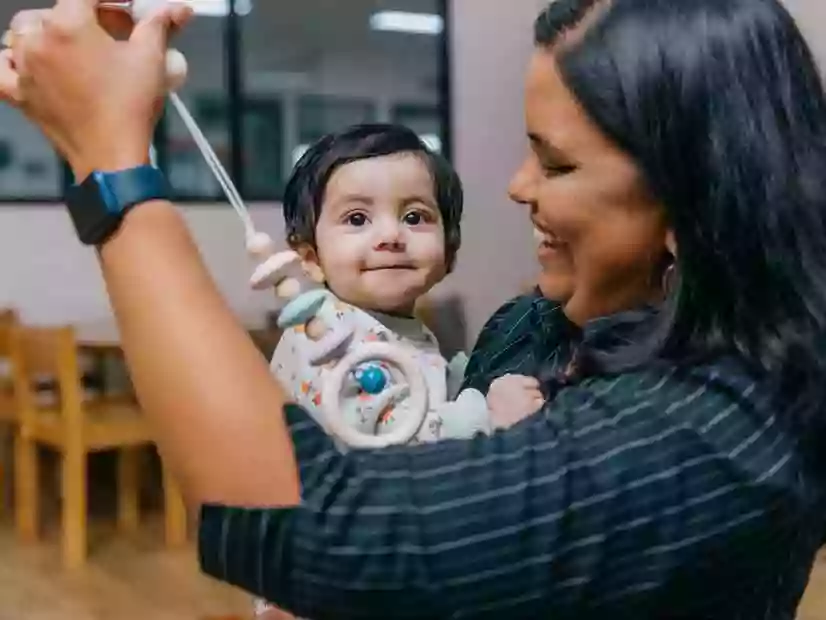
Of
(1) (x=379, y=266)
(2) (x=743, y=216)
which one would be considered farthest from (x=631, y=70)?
(1) (x=379, y=266)

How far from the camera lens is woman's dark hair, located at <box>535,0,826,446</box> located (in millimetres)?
714

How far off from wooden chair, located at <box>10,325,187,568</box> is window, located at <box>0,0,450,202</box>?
1.05m

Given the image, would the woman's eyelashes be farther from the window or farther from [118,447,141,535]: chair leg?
the window

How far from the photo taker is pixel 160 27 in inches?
27.7

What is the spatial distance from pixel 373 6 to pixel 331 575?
489 centimetres

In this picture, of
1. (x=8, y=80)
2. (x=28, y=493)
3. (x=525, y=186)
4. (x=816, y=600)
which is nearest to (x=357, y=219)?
(x=525, y=186)

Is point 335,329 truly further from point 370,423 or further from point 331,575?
point 331,575

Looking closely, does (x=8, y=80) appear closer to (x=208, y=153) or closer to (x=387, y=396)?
(x=208, y=153)

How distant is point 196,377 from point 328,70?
15.4 ft

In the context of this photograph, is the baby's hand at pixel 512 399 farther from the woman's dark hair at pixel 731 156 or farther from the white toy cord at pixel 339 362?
the woman's dark hair at pixel 731 156

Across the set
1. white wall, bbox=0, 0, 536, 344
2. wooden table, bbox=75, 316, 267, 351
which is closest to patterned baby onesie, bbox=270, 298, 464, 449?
wooden table, bbox=75, 316, 267, 351

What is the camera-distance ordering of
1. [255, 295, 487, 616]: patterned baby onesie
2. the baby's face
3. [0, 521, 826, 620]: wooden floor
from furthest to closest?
[0, 521, 826, 620]: wooden floor
the baby's face
[255, 295, 487, 616]: patterned baby onesie

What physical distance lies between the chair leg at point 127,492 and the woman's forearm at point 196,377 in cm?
338

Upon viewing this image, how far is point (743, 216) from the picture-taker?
2.37 ft
